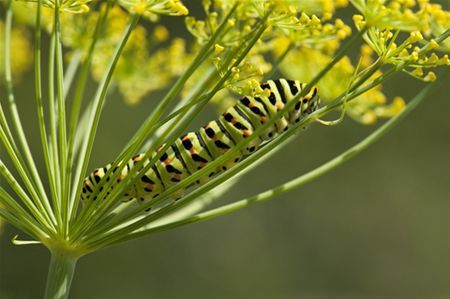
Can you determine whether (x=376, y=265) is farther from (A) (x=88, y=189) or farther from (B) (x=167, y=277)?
(A) (x=88, y=189)

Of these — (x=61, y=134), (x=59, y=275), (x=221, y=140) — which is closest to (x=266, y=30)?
(x=221, y=140)

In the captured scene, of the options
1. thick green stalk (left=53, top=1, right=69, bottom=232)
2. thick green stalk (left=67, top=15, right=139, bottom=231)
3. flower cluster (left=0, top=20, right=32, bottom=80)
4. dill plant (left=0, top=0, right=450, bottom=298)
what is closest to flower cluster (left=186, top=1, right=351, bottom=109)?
dill plant (left=0, top=0, right=450, bottom=298)

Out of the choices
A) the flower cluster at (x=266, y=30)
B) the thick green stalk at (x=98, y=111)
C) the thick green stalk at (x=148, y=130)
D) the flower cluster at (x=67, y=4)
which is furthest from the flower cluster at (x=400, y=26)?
the flower cluster at (x=67, y=4)

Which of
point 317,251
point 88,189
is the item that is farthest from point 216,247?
point 88,189

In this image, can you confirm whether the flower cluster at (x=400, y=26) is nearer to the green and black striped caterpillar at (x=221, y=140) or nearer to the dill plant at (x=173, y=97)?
the dill plant at (x=173, y=97)

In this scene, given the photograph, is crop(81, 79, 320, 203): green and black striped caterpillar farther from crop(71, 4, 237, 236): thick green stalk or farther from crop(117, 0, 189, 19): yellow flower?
crop(117, 0, 189, 19): yellow flower

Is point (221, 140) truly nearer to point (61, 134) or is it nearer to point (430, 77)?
point (61, 134)
